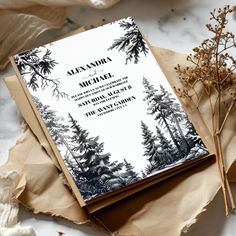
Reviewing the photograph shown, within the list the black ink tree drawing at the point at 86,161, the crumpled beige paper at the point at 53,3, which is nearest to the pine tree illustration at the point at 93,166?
the black ink tree drawing at the point at 86,161

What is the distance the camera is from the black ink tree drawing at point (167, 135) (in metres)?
0.85

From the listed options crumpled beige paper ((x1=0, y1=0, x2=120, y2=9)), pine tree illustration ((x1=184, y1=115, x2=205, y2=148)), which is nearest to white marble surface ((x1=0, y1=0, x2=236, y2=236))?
crumpled beige paper ((x1=0, y1=0, x2=120, y2=9))

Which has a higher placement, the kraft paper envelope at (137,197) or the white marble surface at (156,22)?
the white marble surface at (156,22)

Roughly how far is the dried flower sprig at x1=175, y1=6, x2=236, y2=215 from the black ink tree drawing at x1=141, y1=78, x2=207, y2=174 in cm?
3

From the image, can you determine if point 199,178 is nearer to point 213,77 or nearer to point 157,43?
point 213,77

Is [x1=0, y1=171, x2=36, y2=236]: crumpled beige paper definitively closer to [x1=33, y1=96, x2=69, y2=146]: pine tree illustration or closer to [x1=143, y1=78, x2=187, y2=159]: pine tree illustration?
[x1=33, y1=96, x2=69, y2=146]: pine tree illustration

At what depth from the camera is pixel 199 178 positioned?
2.78 ft

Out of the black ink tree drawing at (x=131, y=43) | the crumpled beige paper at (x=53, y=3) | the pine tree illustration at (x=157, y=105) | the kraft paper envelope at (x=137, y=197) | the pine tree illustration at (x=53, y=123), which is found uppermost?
the crumpled beige paper at (x=53, y=3)

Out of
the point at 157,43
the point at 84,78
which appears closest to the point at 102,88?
the point at 84,78

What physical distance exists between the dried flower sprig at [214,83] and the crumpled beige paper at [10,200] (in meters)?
0.28

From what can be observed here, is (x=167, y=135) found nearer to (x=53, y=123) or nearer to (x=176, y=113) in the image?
(x=176, y=113)

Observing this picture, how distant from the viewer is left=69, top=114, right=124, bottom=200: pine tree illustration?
32.4 inches

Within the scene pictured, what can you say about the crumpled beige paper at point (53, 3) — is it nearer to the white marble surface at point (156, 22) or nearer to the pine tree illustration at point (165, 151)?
the white marble surface at point (156, 22)

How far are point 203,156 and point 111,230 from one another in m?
0.17
